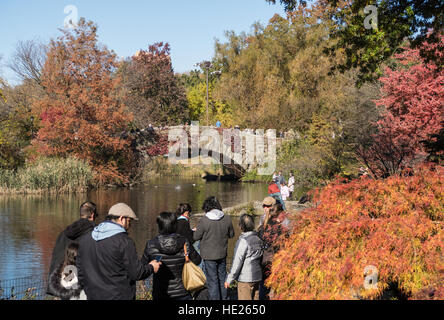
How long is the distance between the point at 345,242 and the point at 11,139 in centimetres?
2736

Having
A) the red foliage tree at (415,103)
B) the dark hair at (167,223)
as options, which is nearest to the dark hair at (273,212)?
the dark hair at (167,223)

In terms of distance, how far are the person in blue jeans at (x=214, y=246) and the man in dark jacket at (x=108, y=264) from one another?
2.32 metres

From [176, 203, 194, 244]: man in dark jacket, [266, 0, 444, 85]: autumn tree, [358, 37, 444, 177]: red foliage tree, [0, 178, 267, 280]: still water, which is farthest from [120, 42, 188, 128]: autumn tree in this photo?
[176, 203, 194, 244]: man in dark jacket

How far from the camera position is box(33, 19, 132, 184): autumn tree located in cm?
3105

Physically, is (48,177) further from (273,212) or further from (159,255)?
(159,255)

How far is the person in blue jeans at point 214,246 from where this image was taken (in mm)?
7121

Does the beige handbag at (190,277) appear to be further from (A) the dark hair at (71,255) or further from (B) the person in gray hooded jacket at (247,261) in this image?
(A) the dark hair at (71,255)

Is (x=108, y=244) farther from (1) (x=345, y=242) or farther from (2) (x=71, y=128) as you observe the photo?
(2) (x=71, y=128)

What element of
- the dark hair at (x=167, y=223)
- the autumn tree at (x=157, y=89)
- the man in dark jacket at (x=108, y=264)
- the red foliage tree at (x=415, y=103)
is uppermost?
the autumn tree at (x=157, y=89)

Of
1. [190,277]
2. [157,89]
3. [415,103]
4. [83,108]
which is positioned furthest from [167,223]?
[157,89]

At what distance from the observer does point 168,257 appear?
568 cm

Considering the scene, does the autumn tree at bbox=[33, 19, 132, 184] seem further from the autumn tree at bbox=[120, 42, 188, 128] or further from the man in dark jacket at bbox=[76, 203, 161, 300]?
the man in dark jacket at bbox=[76, 203, 161, 300]

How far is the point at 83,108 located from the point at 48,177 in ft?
21.2

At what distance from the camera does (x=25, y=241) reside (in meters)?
15.8
